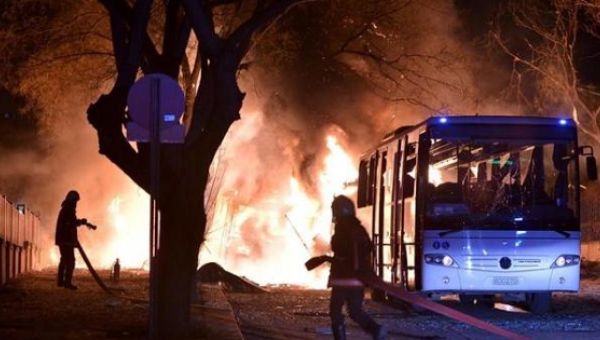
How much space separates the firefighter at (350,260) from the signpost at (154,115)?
1958 millimetres

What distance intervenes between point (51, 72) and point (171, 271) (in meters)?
11.2

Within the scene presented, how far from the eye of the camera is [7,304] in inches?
544

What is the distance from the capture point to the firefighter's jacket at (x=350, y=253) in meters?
9.64

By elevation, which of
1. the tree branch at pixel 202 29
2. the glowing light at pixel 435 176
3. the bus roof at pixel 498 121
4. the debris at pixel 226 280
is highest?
the tree branch at pixel 202 29

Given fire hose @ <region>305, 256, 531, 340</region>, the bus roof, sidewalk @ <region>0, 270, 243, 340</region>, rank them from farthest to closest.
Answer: the bus roof < sidewalk @ <region>0, 270, 243, 340</region> < fire hose @ <region>305, 256, 531, 340</region>

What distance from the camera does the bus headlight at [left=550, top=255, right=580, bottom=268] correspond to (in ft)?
47.1

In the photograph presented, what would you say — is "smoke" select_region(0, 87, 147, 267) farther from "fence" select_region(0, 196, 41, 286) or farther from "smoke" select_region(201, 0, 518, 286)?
"fence" select_region(0, 196, 41, 286)

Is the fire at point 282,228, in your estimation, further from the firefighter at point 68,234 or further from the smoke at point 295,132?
the firefighter at point 68,234

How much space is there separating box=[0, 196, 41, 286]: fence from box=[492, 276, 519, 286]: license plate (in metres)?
9.08

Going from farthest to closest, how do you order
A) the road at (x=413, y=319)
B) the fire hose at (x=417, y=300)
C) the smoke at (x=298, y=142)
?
the smoke at (x=298, y=142), the road at (x=413, y=319), the fire hose at (x=417, y=300)

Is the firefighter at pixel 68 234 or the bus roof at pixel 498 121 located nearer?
the bus roof at pixel 498 121

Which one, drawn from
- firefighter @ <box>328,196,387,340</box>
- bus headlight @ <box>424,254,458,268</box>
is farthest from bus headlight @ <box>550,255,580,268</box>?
firefighter @ <box>328,196,387,340</box>

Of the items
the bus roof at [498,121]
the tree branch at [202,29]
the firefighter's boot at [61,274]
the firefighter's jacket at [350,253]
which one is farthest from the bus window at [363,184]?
the firefighter's jacket at [350,253]

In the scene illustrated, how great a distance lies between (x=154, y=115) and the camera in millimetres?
8961
